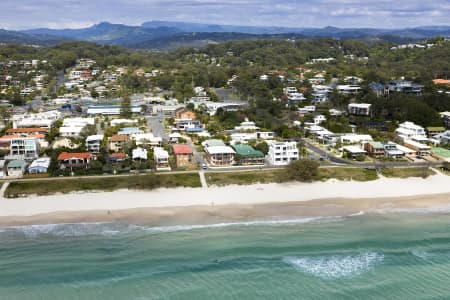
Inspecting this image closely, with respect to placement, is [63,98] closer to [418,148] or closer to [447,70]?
[418,148]

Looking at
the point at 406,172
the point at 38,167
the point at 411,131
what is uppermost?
the point at 411,131

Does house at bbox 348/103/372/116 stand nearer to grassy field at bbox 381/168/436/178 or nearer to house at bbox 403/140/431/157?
house at bbox 403/140/431/157

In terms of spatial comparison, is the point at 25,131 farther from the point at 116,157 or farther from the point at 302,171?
the point at 302,171

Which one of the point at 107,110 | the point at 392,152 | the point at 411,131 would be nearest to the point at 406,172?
the point at 392,152

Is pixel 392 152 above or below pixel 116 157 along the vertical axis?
below

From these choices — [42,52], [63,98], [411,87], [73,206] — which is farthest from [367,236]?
[42,52]

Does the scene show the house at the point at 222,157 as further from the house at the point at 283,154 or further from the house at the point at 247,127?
the house at the point at 247,127
